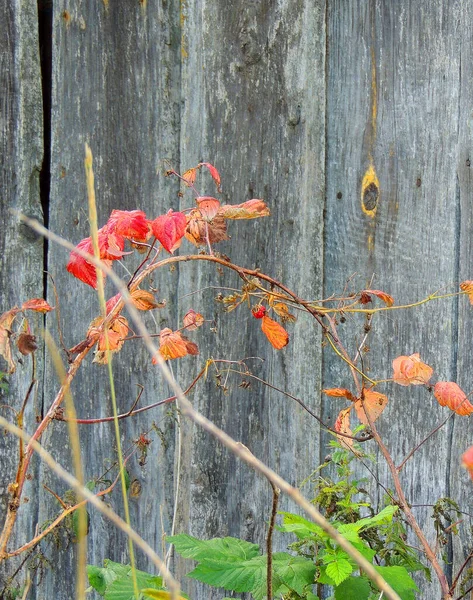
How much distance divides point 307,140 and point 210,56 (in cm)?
35

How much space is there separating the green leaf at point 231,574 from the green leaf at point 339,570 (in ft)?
0.46

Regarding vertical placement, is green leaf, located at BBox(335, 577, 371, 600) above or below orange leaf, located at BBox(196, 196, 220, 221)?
below

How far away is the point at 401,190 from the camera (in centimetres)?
200

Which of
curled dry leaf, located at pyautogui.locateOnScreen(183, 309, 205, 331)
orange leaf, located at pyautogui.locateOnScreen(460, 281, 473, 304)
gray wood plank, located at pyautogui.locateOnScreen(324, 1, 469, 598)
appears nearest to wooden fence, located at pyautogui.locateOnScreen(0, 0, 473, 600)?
gray wood plank, located at pyautogui.locateOnScreen(324, 1, 469, 598)

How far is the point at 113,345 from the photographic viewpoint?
5.37 feet

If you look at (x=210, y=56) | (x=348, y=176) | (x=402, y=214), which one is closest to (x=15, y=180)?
(x=210, y=56)

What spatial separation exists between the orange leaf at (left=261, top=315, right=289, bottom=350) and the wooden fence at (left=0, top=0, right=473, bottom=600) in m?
0.30

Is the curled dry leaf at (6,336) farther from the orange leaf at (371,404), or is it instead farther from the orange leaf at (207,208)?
the orange leaf at (371,404)

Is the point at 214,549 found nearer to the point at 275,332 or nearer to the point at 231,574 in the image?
the point at 231,574

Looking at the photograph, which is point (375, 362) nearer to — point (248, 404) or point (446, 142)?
point (248, 404)

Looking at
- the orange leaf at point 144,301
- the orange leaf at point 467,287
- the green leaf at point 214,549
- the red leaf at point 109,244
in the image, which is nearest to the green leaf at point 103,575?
the green leaf at point 214,549

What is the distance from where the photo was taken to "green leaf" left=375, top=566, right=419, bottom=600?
142cm

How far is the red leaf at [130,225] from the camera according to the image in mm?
1521

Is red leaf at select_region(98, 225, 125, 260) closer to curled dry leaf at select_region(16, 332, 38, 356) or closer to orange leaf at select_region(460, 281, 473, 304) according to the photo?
curled dry leaf at select_region(16, 332, 38, 356)
